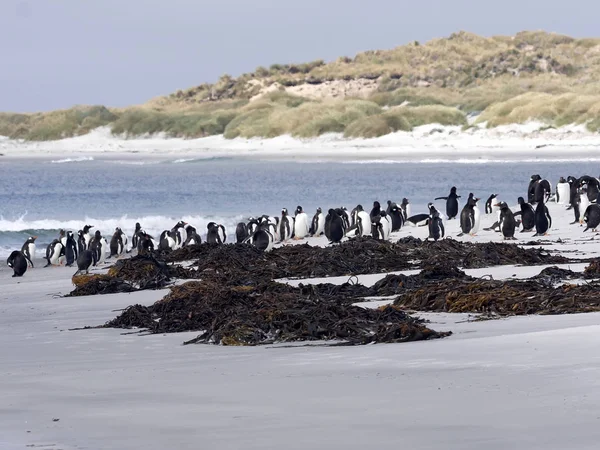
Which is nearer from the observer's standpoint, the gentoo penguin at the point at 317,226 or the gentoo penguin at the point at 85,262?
the gentoo penguin at the point at 85,262

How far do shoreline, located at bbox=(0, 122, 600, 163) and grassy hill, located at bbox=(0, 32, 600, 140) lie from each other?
2.28 m

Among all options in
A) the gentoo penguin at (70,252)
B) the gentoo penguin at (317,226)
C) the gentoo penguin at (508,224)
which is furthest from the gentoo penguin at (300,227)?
the gentoo penguin at (70,252)

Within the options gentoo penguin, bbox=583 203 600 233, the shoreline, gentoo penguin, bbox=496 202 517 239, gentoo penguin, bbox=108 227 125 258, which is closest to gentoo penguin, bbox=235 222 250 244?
gentoo penguin, bbox=108 227 125 258

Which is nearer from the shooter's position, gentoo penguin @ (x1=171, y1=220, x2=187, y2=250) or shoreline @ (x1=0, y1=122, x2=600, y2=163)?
gentoo penguin @ (x1=171, y1=220, x2=187, y2=250)

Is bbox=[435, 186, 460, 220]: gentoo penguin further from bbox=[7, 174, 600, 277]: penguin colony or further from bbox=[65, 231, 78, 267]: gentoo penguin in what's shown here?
bbox=[65, 231, 78, 267]: gentoo penguin

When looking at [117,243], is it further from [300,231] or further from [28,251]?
[300,231]

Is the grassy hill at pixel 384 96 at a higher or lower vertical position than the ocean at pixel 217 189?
higher

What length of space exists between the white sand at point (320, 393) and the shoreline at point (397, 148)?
39.5 metres

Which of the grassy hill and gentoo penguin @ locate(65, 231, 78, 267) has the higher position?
the grassy hill

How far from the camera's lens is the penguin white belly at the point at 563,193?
23.7 meters

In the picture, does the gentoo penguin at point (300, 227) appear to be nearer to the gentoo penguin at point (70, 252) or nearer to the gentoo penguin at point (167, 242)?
the gentoo penguin at point (167, 242)

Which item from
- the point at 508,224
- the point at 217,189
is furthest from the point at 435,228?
the point at 217,189

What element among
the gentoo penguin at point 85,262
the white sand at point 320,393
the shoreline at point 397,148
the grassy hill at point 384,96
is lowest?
the shoreline at point 397,148

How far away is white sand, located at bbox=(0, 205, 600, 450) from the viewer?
439 centimetres
